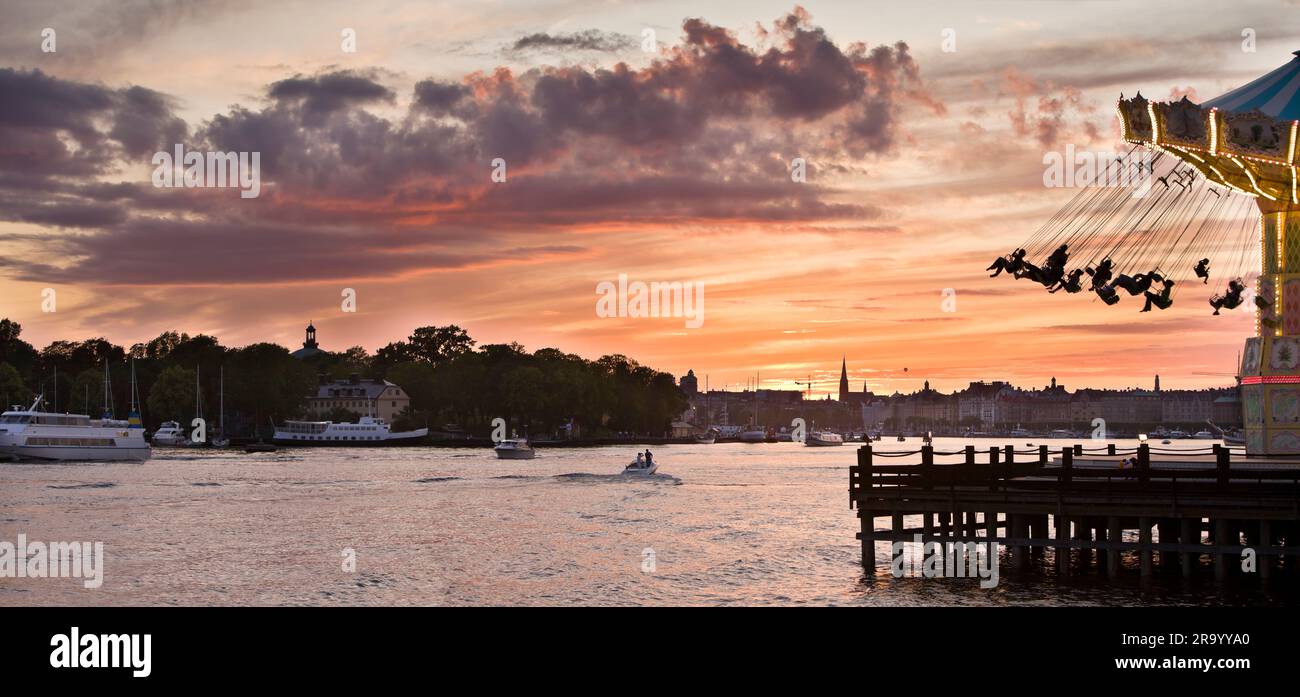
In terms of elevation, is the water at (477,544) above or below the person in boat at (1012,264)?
below

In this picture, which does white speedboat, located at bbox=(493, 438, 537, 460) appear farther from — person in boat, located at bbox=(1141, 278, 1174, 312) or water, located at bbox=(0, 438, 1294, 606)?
person in boat, located at bbox=(1141, 278, 1174, 312)

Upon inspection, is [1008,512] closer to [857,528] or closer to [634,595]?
[634,595]

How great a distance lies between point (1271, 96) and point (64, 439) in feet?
400

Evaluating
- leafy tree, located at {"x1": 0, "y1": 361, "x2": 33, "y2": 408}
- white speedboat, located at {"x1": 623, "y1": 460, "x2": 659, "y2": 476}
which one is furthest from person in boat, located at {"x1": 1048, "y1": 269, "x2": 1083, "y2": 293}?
leafy tree, located at {"x1": 0, "y1": 361, "x2": 33, "y2": 408}

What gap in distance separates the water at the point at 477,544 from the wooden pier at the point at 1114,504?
132 centimetres

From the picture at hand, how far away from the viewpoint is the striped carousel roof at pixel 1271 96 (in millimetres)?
43219

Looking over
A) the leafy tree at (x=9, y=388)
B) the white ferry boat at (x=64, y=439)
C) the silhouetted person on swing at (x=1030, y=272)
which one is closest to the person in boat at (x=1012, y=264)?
the silhouetted person on swing at (x=1030, y=272)

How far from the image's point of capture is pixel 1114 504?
36.4 metres

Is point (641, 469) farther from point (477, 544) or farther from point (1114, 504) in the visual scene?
point (1114, 504)

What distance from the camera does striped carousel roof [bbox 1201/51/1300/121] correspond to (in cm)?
4322

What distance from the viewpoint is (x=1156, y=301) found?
41.4 meters

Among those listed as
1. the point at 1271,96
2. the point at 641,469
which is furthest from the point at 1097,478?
the point at 641,469

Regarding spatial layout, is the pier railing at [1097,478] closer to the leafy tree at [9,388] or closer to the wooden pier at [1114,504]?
the wooden pier at [1114,504]
